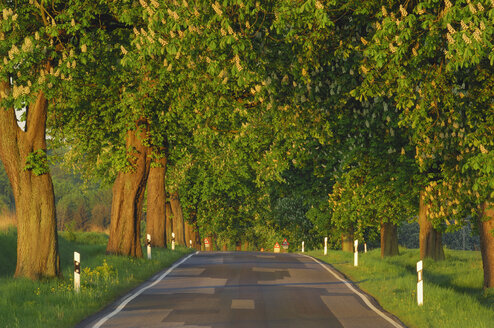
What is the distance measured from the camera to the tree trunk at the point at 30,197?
54.6ft

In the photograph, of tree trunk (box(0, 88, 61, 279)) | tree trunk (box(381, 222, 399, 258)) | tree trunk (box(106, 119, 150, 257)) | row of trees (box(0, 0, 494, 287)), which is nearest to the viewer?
row of trees (box(0, 0, 494, 287))

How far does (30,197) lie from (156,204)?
18.3 meters

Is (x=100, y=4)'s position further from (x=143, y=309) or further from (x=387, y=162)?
(x=387, y=162)

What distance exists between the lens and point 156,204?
115 ft

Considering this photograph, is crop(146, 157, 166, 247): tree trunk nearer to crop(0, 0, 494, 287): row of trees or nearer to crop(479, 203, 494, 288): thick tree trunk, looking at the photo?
crop(0, 0, 494, 287): row of trees

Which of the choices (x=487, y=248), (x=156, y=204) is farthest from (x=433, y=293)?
(x=156, y=204)

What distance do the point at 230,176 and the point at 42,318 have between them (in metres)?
31.7

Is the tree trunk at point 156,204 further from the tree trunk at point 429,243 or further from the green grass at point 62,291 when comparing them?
the tree trunk at point 429,243

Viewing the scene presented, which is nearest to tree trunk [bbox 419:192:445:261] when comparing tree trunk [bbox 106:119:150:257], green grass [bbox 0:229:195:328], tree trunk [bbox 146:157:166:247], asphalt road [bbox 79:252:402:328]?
asphalt road [bbox 79:252:402:328]

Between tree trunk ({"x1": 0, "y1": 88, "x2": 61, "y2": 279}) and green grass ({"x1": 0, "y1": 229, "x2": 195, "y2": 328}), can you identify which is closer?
green grass ({"x1": 0, "y1": 229, "x2": 195, "y2": 328})

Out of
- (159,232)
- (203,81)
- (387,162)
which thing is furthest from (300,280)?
(159,232)

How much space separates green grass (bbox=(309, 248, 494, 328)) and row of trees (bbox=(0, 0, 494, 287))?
2.10m

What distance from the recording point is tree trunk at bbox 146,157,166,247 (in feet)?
114

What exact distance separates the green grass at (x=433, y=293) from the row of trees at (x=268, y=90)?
82.5 inches
